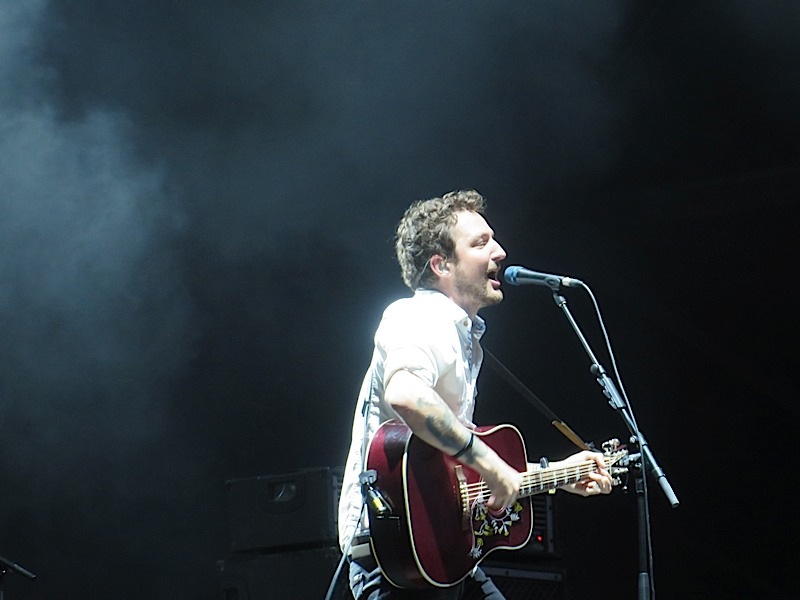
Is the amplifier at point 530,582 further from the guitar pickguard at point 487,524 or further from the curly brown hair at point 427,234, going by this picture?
the curly brown hair at point 427,234

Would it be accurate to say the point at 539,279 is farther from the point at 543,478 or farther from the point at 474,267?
the point at 543,478

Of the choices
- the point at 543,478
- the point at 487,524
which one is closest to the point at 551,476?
the point at 543,478

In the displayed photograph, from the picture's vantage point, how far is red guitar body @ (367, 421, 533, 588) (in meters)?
2.46

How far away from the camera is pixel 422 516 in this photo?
97.7 inches

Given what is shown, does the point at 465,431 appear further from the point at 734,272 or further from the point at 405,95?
the point at 405,95

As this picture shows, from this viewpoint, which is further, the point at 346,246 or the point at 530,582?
the point at 346,246

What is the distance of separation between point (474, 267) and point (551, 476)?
69 centimetres

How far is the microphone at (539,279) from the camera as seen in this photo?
301 cm

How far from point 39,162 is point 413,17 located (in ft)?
6.93

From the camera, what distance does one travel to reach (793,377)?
4352 millimetres

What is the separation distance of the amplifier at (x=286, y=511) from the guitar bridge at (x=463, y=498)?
234 cm

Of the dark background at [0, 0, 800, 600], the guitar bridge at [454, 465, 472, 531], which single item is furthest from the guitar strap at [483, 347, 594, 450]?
the dark background at [0, 0, 800, 600]

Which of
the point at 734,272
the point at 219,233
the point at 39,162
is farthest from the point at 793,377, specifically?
the point at 39,162

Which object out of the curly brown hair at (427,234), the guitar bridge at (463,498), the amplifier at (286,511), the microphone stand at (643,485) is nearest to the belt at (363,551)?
the guitar bridge at (463,498)
